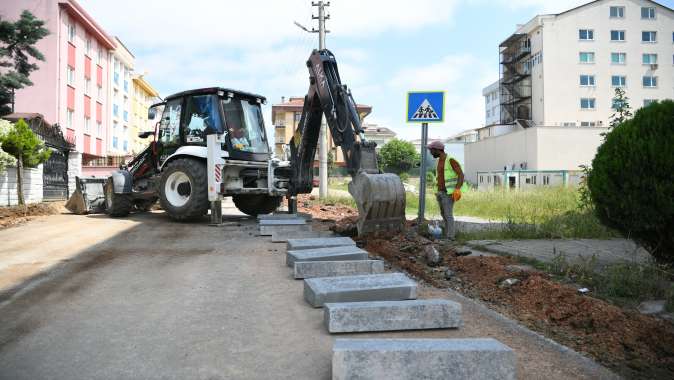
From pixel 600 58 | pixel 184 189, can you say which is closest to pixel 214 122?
pixel 184 189

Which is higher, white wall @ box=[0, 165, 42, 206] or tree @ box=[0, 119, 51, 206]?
tree @ box=[0, 119, 51, 206]

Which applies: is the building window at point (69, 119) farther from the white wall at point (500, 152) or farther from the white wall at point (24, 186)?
the white wall at point (500, 152)

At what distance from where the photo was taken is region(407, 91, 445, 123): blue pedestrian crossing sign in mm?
8648

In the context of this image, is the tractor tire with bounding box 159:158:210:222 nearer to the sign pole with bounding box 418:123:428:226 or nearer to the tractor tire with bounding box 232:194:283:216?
the tractor tire with bounding box 232:194:283:216

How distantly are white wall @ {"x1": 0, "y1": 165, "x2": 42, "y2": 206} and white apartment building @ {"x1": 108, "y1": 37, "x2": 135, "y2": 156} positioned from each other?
21.4 meters

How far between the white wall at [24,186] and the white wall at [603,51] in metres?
44.3

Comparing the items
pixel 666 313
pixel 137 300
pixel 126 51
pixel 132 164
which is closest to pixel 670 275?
pixel 666 313

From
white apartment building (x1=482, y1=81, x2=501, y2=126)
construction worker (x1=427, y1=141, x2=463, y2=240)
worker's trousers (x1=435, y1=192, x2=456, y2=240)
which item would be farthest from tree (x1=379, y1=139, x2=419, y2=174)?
worker's trousers (x1=435, y1=192, x2=456, y2=240)

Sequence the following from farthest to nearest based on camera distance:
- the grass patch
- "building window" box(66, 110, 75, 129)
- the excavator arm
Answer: "building window" box(66, 110, 75, 129)
the excavator arm
the grass patch

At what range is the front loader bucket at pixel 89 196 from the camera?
13414 mm

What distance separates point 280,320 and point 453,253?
11.1 ft

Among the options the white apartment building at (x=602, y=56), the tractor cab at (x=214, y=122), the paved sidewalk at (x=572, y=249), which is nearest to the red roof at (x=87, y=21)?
the tractor cab at (x=214, y=122)

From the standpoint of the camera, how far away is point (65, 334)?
3.58 metres

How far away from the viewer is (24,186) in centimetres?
1516
